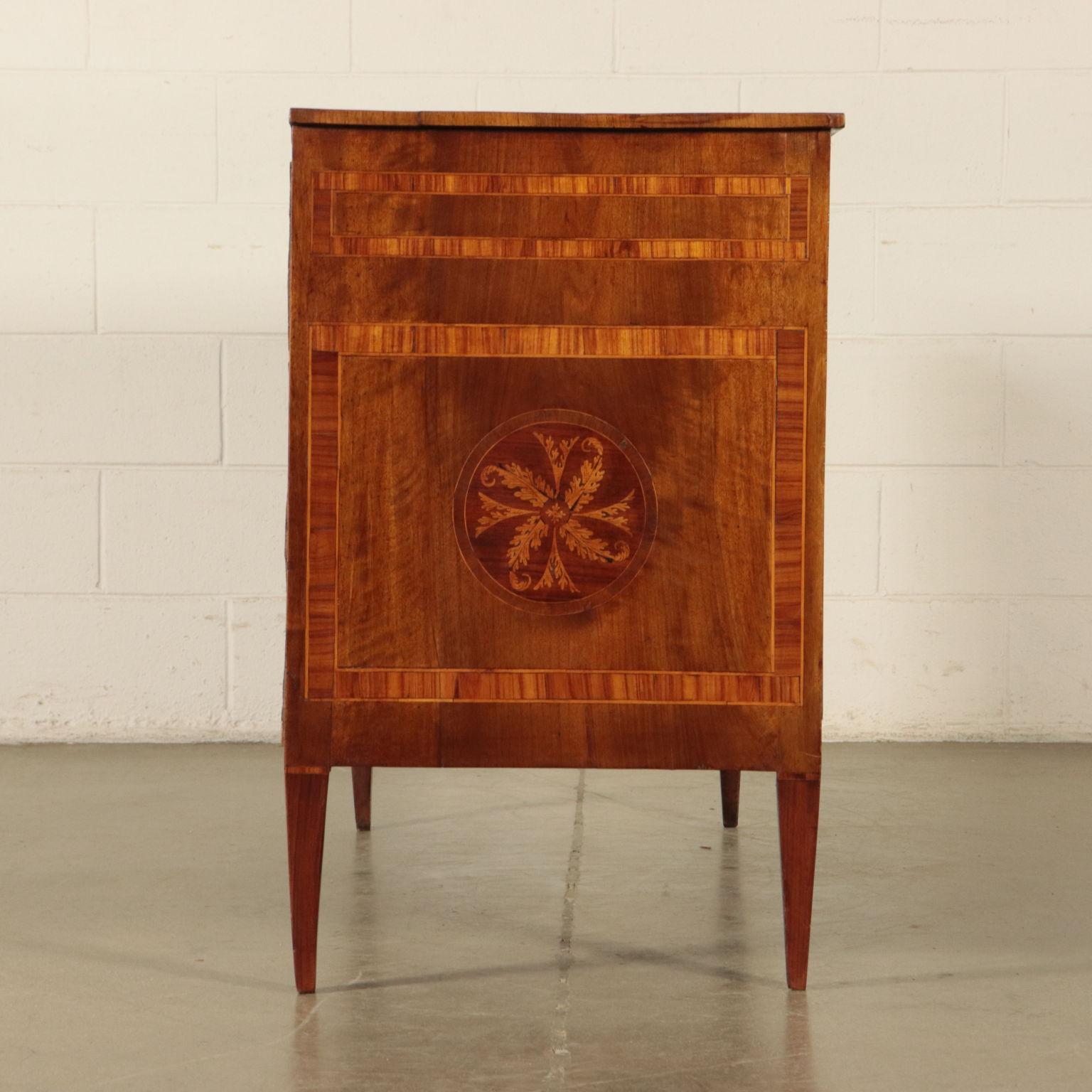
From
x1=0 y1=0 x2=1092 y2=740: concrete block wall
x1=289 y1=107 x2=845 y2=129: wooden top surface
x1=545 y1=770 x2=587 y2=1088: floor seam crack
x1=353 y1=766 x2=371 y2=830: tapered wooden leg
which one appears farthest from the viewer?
x1=0 y1=0 x2=1092 y2=740: concrete block wall

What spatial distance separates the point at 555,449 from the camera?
1471 millimetres

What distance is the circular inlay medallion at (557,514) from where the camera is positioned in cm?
147

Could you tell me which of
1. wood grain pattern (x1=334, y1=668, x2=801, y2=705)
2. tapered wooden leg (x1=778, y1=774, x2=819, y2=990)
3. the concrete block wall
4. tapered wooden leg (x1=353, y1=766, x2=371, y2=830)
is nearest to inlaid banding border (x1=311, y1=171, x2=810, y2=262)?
wood grain pattern (x1=334, y1=668, x2=801, y2=705)

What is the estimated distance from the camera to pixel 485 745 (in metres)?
1.48

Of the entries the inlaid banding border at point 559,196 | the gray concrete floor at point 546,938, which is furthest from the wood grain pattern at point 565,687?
the inlaid banding border at point 559,196

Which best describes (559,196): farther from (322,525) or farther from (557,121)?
(322,525)

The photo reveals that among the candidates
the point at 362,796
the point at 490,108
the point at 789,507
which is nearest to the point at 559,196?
the point at 789,507

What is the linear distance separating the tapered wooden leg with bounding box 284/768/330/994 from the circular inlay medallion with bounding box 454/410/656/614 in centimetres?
29

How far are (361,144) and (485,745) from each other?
0.64 m

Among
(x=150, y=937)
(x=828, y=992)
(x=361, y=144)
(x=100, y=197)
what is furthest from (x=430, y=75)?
(x=828, y=992)

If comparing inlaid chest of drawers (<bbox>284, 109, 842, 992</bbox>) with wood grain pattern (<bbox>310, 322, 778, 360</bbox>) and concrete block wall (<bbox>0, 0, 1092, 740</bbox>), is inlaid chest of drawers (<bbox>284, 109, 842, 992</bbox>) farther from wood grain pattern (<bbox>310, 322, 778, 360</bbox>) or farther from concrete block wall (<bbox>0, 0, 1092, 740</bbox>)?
concrete block wall (<bbox>0, 0, 1092, 740</bbox>)

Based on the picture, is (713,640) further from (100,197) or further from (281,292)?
(100,197)

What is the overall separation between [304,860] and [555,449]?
0.51 m

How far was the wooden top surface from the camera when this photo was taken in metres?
1.44
